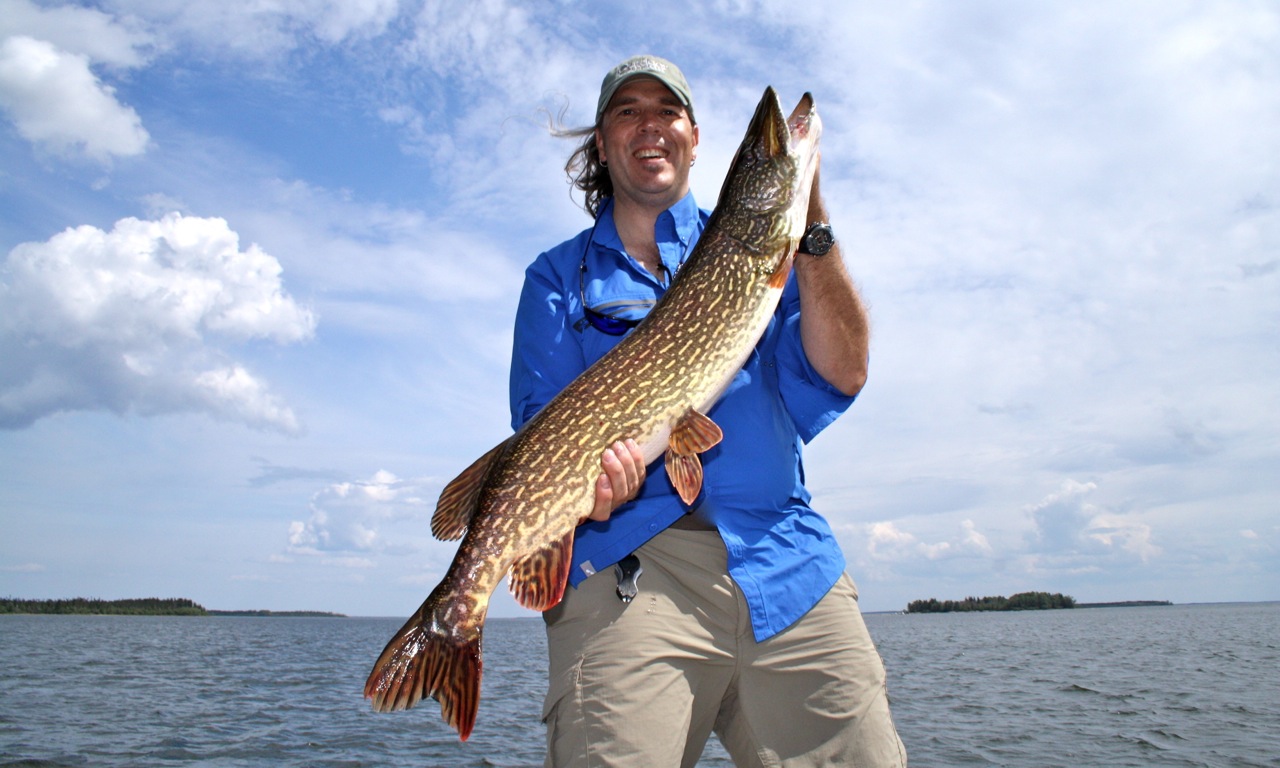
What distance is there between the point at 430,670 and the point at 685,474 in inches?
45.3

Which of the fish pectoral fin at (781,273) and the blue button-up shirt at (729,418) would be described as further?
the fish pectoral fin at (781,273)

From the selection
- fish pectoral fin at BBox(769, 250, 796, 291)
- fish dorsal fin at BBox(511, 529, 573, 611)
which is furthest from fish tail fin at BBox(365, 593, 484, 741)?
fish pectoral fin at BBox(769, 250, 796, 291)

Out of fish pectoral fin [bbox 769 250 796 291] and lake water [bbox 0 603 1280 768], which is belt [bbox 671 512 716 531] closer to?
fish pectoral fin [bbox 769 250 796 291]

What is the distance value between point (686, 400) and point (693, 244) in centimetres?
102

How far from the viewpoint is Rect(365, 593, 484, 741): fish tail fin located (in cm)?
258

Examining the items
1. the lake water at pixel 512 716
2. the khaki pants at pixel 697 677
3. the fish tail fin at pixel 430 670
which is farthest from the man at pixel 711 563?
the lake water at pixel 512 716

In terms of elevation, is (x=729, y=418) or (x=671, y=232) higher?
(x=671, y=232)

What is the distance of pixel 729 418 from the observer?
10.7 ft

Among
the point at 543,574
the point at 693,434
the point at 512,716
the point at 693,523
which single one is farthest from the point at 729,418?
the point at 512,716

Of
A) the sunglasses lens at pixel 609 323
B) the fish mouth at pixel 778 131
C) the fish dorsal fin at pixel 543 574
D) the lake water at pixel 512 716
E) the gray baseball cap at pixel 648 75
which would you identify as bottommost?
the lake water at pixel 512 716

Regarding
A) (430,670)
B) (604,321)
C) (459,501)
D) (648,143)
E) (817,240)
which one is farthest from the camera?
(648,143)

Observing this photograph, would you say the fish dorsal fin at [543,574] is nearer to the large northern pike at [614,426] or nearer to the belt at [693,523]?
the large northern pike at [614,426]

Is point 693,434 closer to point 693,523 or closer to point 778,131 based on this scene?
point 693,523

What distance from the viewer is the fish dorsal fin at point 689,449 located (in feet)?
9.57
